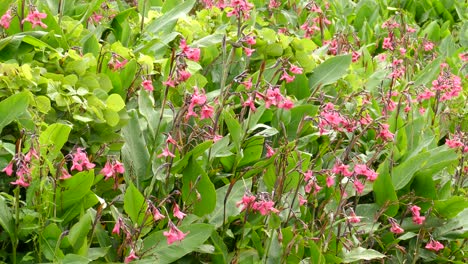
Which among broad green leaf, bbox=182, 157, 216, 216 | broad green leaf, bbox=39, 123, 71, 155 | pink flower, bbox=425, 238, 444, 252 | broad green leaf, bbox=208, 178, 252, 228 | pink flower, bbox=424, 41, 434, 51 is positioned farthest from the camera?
pink flower, bbox=424, 41, 434, 51

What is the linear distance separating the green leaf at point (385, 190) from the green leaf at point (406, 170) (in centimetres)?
9

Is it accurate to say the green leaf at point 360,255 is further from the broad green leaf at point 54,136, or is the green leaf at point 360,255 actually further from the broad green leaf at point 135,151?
the broad green leaf at point 54,136

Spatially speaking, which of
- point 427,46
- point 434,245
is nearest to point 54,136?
point 434,245

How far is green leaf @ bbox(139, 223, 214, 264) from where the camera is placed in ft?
9.92

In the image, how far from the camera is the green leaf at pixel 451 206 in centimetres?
389

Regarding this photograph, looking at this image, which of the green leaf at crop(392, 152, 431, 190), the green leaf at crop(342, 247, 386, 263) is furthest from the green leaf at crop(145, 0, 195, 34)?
the green leaf at crop(342, 247, 386, 263)

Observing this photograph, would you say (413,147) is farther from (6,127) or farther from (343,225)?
(6,127)

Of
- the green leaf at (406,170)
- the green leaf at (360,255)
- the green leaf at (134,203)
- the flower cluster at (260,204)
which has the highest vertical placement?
the flower cluster at (260,204)

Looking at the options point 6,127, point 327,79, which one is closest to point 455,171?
point 327,79

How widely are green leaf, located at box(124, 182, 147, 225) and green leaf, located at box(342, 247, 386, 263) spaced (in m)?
0.94

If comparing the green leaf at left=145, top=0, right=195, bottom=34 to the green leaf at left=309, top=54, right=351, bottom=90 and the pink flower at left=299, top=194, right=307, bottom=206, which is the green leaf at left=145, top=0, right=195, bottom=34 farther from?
the pink flower at left=299, top=194, right=307, bottom=206

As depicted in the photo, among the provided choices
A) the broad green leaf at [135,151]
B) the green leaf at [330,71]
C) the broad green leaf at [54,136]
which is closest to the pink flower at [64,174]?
the broad green leaf at [54,136]

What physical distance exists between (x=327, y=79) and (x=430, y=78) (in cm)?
104

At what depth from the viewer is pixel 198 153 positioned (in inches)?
128
